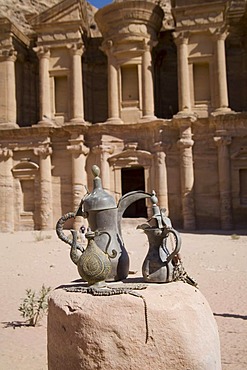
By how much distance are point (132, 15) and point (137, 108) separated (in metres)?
4.40

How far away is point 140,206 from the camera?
2511 cm

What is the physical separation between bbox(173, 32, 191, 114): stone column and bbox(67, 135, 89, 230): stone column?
16.2 feet

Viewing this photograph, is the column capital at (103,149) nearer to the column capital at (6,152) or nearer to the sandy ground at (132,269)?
the sandy ground at (132,269)

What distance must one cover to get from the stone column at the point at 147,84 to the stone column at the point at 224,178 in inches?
134

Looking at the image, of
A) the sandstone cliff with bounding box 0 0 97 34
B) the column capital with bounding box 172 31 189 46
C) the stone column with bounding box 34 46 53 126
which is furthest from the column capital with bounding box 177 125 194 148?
the sandstone cliff with bounding box 0 0 97 34

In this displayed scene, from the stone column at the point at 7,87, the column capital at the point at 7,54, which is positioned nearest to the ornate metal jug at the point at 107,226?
the stone column at the point at 7,87

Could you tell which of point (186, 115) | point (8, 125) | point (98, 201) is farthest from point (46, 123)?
point (98, 201)

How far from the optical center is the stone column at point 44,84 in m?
20.4

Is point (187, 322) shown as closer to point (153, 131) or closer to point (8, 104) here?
point (153, 131)

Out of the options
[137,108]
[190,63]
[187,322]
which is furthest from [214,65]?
[187,322]

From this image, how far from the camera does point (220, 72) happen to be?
19.0 m

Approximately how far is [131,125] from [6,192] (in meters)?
6.83

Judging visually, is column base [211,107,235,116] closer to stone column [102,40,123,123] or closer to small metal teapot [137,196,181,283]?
stone column [102,40,123,123]

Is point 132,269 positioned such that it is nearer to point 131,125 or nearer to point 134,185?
point 131,125
